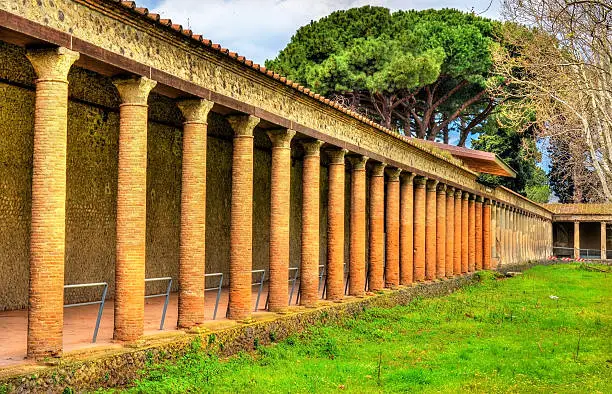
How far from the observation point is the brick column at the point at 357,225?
1945cm

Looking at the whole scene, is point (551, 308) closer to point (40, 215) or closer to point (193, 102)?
point (193, 102)

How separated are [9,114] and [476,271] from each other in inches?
972

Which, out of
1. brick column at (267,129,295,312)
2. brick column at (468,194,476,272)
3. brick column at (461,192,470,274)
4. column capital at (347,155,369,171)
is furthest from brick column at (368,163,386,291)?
brick column at (468,194,476,272)

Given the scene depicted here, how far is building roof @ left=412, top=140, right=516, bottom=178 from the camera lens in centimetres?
2888

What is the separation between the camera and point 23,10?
325 inches

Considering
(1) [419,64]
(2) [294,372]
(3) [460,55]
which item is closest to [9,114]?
(2) [294,372]

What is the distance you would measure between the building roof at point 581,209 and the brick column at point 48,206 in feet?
172

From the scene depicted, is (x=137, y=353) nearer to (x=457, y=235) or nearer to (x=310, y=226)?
(x=310, y=226)

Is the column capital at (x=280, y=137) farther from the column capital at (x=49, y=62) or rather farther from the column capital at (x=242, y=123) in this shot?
the column capital at (x=49, y=62)

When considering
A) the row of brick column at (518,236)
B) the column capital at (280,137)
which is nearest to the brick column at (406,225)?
the column capital at (280,137)

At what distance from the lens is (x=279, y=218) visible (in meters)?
15.0

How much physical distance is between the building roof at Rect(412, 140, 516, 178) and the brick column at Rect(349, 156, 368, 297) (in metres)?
10.3

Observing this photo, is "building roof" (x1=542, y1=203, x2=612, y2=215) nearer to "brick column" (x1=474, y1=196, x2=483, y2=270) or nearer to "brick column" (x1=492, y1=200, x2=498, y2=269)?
"brick column" (x1=492, y1=200, x2=498, y2=269)

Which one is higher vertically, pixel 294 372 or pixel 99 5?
pixel 99 5
